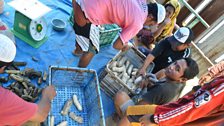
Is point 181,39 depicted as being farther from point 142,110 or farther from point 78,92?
point 78,92

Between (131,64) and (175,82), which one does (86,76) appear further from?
(175,82)

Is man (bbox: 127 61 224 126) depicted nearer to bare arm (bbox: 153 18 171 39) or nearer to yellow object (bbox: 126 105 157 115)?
yellow object (bbox: 126 105 157 115)

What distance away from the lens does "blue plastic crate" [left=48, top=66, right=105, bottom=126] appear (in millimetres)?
2830

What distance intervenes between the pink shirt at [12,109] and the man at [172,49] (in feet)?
5.62

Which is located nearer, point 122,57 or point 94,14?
point 94,14

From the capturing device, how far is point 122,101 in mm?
3086

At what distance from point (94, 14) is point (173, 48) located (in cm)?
116

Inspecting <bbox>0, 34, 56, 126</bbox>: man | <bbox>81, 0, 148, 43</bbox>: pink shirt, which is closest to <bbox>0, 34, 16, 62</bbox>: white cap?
<bbox>0, 34, 56, 126</bbox>: man

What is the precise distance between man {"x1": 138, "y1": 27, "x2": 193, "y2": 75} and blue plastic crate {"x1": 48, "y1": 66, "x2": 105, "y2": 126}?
0.69 metres

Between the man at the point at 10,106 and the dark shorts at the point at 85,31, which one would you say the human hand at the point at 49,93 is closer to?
the man at the point at 10,106

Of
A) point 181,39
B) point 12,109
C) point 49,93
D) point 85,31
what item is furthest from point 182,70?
point 12,109

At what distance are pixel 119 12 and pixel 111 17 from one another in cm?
14

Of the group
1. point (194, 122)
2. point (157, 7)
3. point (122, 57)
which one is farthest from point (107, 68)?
point (194, 122)

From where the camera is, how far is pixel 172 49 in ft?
11.1
